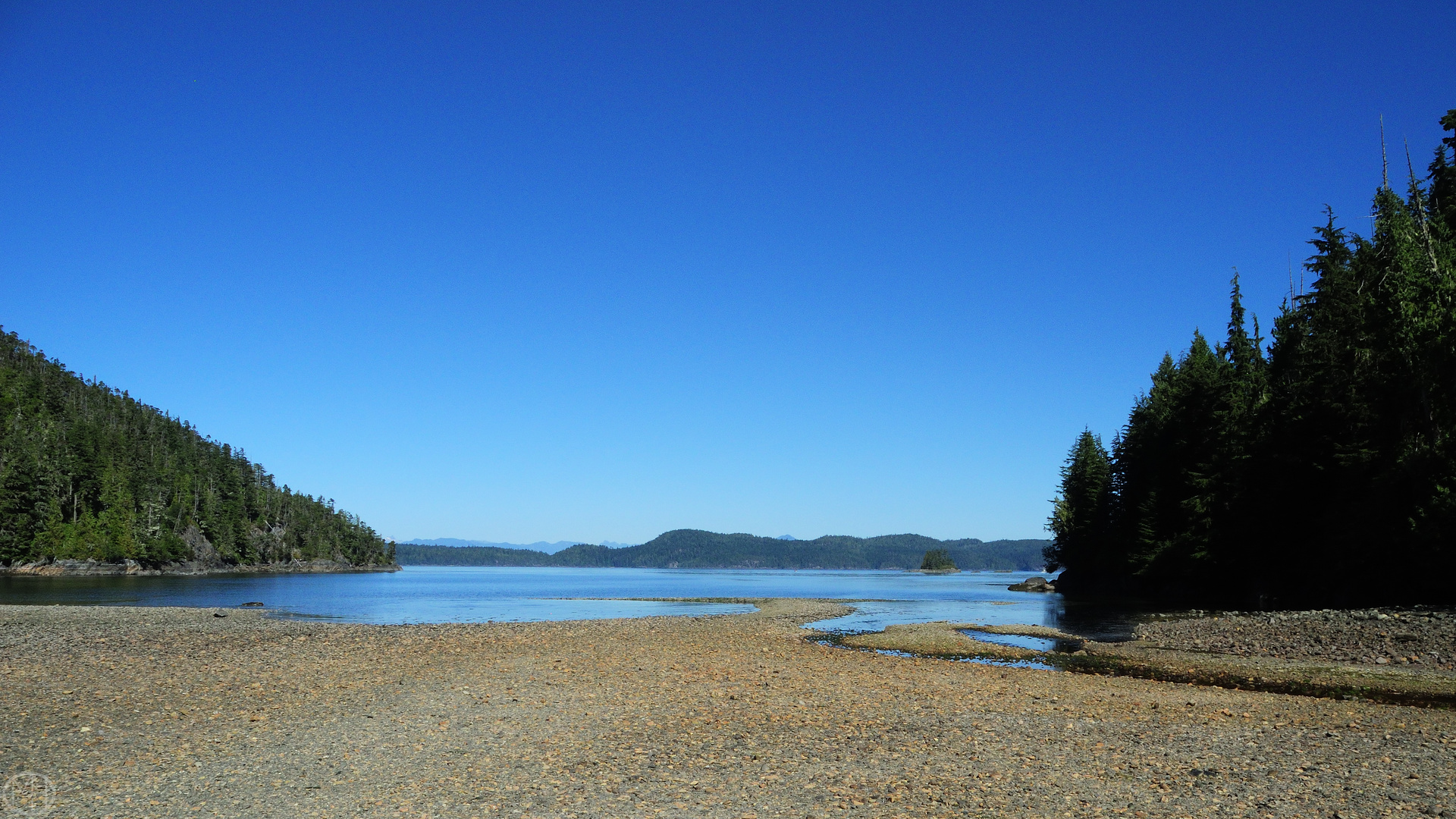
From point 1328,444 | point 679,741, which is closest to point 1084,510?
point 1328,444

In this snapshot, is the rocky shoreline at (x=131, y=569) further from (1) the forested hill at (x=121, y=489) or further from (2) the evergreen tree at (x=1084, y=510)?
(2) the evergreen tree at (x=1084, y=510)

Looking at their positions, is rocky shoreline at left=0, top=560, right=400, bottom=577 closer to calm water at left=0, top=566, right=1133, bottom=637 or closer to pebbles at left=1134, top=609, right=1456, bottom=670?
calm water at left=0, top=566, right=1133, bottom=637

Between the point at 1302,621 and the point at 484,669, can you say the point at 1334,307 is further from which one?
the point at 484,669

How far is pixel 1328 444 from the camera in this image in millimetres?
46344

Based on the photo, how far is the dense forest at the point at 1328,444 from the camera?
37.3 meters

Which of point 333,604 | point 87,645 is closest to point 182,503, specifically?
point 333,604

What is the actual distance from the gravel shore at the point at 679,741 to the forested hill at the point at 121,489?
108 m

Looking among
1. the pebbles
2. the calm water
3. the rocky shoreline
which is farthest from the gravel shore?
the rocky shoreline

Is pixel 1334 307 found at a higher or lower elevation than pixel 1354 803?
higher

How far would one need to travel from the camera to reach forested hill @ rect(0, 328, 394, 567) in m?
108

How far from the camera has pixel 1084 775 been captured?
1237 centimetres

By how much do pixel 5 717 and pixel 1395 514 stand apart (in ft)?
163

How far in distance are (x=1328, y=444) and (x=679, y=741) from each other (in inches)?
1848

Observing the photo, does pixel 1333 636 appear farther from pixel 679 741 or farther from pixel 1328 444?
pixel 679 741
